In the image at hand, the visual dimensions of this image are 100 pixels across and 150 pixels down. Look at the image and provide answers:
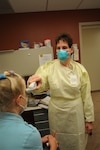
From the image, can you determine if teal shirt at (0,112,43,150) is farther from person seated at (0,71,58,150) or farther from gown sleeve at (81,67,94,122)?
gown sleeve at (81,67,94,122)

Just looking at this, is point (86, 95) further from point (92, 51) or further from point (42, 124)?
point (92, 51)

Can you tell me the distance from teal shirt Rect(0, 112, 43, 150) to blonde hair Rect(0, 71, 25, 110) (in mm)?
54

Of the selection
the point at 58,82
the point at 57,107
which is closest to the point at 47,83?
the point at 58,82

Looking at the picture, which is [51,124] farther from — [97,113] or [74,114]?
[97,113]

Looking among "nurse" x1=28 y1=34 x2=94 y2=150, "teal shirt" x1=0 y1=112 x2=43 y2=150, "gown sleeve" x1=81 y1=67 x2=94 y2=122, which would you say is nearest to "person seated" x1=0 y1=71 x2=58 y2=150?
"teal shirt" x1=0 y1=112 x2=43 y2=150

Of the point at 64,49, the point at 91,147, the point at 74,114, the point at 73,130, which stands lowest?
the point at 91,147

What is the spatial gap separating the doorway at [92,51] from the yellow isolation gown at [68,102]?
2.87 meters

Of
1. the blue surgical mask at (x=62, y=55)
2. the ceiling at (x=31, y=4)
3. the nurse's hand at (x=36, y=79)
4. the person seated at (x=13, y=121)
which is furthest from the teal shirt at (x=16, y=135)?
the ceiling at (x=31, y=4)

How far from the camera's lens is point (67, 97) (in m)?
1.49

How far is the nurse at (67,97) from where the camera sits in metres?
1.49

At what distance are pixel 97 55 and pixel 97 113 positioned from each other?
1.70m

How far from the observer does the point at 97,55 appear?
186 inches

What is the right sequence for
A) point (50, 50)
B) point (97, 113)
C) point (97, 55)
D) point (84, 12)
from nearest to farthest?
point (50, 50) < point (97, 113) < point (84, 12) < point (97, 55)

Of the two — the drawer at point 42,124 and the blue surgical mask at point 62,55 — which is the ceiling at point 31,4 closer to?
the blue surgical mask at point 62,55
